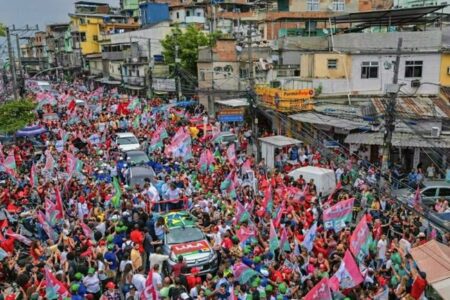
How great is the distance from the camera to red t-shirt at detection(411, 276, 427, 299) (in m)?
9.80

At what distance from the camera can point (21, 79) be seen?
140 feet

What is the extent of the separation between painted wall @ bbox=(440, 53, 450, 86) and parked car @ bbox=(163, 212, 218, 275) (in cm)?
1963

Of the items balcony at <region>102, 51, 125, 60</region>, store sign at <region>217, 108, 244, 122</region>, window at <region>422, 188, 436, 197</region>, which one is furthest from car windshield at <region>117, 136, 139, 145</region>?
balcony at <region>102, 51, 125, 60</region>

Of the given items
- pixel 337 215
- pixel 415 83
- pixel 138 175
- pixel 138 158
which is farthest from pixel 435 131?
pixel 138 158

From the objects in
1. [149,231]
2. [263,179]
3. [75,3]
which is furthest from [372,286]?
[75,3]

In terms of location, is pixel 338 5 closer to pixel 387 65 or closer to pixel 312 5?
pixel 312 5

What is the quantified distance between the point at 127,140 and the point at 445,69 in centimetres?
1798

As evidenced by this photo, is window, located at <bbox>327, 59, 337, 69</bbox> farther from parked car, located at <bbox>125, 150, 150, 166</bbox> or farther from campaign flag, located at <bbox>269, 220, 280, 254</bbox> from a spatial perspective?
campaign flag, located at <bbox>269, 220, 280, 254</bbox>

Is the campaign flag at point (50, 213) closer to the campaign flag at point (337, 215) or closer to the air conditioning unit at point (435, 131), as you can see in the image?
the campaign flag at point (337, 215)

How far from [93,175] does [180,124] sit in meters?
10.8

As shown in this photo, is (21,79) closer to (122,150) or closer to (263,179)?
(122,150)

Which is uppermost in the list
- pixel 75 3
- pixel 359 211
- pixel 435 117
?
pixel 75 3

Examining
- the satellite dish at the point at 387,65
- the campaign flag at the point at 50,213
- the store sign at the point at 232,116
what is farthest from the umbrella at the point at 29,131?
the satellite dish at the point at 387,65

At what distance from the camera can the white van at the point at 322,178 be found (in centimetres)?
1881
